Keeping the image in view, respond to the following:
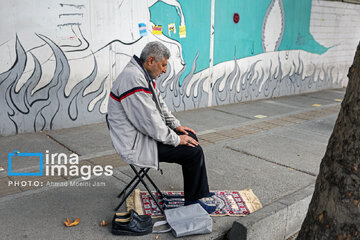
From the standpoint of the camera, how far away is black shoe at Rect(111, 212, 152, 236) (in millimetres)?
2792

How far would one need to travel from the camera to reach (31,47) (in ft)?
17.3

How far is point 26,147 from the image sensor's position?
190 inches

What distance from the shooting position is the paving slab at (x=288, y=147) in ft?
15.5

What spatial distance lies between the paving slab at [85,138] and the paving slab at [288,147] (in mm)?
1945

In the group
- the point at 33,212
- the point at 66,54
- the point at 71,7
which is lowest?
the point at 33,212

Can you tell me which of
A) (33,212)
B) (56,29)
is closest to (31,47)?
(56,29)

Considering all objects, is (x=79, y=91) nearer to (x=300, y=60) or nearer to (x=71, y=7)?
(x=71, y=7)

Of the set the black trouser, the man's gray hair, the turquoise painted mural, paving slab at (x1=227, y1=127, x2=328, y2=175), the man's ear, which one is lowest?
paving slab at (x1=227, y1=127, x2=328, y2=175)

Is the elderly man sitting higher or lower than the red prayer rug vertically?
higher

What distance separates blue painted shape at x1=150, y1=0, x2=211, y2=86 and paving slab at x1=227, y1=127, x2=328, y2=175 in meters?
2.46

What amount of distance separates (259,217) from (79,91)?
4.03 metres

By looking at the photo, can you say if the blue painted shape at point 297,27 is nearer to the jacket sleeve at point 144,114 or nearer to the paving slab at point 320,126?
the paving slab at point 320,126

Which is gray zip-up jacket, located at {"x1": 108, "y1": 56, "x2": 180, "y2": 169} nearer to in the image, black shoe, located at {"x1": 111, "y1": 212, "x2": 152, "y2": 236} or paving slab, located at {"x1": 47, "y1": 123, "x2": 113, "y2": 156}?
black shoe, located at {"x1": 111, "y1": 212, "x2": 152, "y2": 236}

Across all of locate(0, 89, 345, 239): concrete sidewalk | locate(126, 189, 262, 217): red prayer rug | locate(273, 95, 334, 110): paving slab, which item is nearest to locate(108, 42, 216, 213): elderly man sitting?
locate(126, 189, 262, 217): red prayer rug
